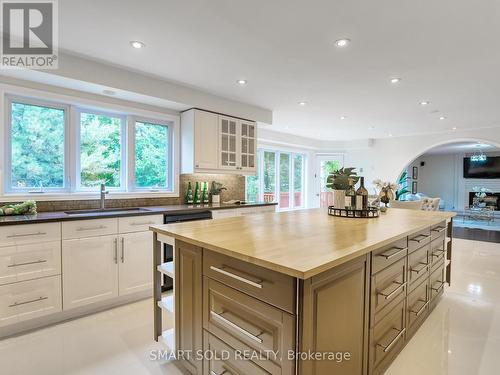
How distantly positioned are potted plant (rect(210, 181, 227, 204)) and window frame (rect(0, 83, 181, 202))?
0.57 meters

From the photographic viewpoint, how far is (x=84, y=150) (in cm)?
322

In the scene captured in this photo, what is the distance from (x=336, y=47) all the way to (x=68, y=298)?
3.32 meters

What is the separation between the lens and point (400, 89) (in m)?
3.54

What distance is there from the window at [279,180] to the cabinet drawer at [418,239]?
422 cm

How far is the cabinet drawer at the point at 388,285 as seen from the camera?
5.23ft

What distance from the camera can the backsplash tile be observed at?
297 centimetres

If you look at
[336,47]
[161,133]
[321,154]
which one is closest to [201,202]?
[161,133]

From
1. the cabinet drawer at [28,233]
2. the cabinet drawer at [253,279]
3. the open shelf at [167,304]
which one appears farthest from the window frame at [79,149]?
the cabinet drawer at [253,279]

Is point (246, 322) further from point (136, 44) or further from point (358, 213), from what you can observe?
point (136, 44)

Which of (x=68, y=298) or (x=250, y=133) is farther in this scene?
(x=250, y=133)

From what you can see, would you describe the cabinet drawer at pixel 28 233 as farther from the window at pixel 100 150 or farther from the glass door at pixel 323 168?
the glass door at pixel 323 168

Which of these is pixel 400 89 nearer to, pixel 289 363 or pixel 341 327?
pixel 341 327

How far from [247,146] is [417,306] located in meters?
3.09

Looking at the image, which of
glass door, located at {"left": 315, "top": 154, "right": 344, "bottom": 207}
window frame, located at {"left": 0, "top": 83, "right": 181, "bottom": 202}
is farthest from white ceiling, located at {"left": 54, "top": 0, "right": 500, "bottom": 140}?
glass door, located at {"left": 315, "top": 154, "right": 344, "bottom": 207}
